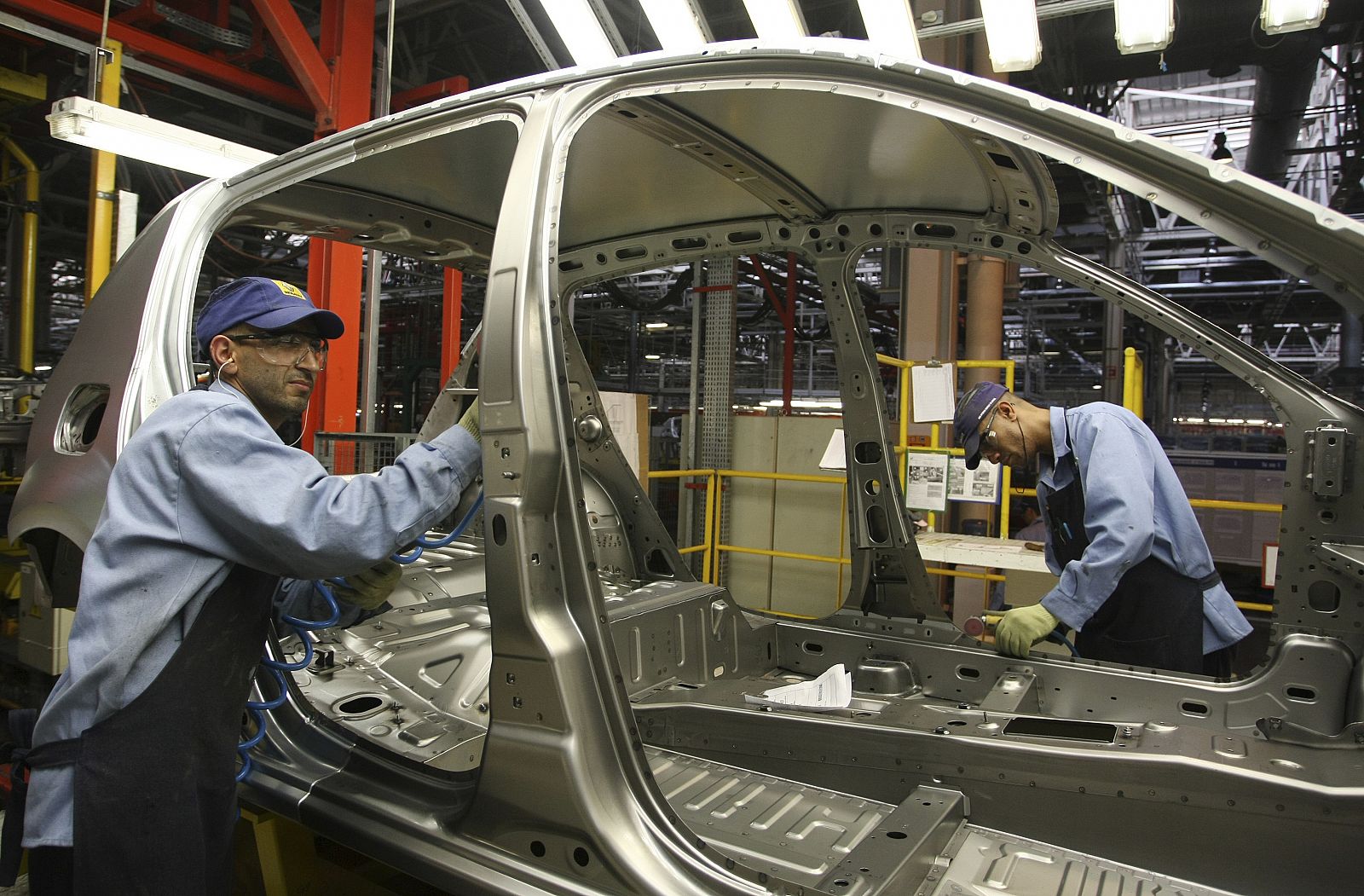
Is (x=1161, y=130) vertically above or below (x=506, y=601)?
above

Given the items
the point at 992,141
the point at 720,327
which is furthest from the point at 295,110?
the point at 992,141

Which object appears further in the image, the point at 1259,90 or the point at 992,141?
the point at 1259,90

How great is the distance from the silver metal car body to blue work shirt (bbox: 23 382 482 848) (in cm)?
26

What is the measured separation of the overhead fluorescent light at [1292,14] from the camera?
307 centimetres

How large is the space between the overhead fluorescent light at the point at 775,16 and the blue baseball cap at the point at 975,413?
5.33 feet

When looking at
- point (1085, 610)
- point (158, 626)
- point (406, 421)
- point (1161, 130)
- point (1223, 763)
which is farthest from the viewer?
point (406, 421)

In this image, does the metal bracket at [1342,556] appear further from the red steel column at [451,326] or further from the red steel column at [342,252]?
the red steel column at [451,326]

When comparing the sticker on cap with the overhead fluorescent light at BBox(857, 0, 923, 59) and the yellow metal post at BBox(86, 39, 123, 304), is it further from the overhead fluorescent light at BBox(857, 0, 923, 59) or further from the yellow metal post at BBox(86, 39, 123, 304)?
the yellow metal post at BBox(86, 39, 123, 304)

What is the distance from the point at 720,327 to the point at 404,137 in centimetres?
556

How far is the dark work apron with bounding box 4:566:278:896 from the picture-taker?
5.36ft

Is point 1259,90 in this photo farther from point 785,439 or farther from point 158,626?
point 158,626

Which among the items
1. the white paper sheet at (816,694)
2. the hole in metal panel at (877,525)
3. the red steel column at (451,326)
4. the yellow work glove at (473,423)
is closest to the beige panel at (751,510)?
the red steel column at (451,326)

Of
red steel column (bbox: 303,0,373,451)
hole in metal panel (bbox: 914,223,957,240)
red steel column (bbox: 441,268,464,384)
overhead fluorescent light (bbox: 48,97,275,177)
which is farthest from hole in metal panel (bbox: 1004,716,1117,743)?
red steel column (bbox: 441,268,464,384)

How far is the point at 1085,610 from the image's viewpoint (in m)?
2.84
